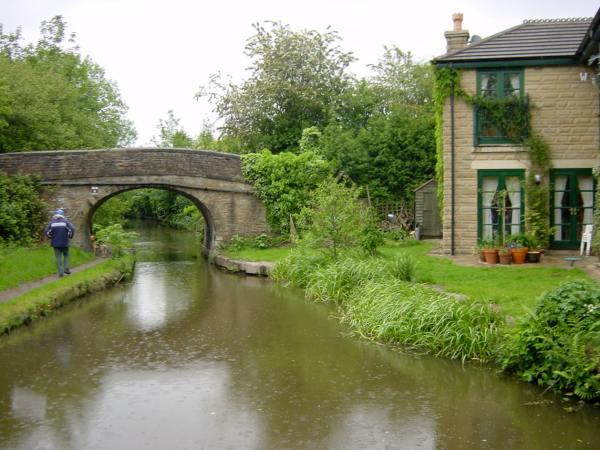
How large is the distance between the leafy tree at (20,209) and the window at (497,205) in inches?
493

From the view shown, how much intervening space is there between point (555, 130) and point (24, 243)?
14.6 metres

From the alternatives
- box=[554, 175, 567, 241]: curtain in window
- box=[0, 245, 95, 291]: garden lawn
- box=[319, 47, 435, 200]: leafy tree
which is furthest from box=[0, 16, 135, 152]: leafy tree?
box=[554, 175, 567, 241]: curtain in window

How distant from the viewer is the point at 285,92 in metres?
29.4

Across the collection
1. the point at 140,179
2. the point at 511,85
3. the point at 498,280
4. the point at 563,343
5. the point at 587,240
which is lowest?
the point at 563,343

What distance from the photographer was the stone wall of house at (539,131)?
53.2ft

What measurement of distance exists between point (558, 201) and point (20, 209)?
14.5m

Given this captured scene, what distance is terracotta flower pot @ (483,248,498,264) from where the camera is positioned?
1516cm

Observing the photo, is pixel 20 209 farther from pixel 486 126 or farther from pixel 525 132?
pixel 525 132

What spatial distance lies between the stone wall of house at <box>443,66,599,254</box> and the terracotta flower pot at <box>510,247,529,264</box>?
5.69ft

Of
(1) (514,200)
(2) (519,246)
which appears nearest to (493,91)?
(1) (514,200)

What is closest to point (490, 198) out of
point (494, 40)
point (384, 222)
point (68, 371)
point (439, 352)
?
point (494, 40)

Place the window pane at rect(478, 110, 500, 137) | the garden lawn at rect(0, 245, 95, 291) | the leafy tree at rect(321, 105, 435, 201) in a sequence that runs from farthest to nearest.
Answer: the leafy tree at rect(321, 105, 435, 201), the window pane at rect(478, 110, 500, 137), the garden lawn at rect(0, 245, 95, 291)

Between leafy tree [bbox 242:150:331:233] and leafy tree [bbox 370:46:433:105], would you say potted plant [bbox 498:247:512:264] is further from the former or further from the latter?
leafy tree [bbox 370:46:433:105]

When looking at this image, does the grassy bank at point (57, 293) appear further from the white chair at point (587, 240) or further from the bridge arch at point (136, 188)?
the white chair at point (587, 240)
